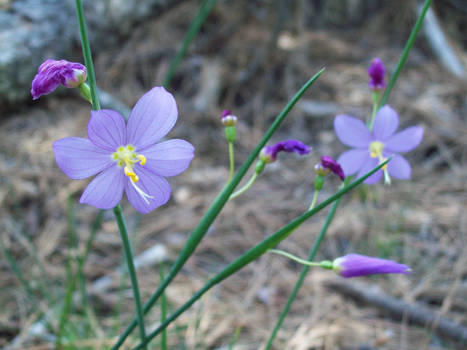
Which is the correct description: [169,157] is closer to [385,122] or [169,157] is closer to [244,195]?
[385,122]

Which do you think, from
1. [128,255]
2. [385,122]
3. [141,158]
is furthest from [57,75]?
[385,122]

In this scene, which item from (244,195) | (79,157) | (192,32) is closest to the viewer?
(79,157)

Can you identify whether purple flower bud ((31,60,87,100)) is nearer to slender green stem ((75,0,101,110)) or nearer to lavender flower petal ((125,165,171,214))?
slender green stem ((75,0,101,110))

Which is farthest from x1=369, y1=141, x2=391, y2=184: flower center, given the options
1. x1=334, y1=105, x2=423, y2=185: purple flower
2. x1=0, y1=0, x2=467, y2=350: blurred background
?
x1=0, y1=0, x2=467, y2=350: blurred background

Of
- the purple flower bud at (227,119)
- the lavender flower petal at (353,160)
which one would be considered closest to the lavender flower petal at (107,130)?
the purple flower bud at (227,119)

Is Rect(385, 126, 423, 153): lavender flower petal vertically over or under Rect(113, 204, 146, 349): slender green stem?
over
